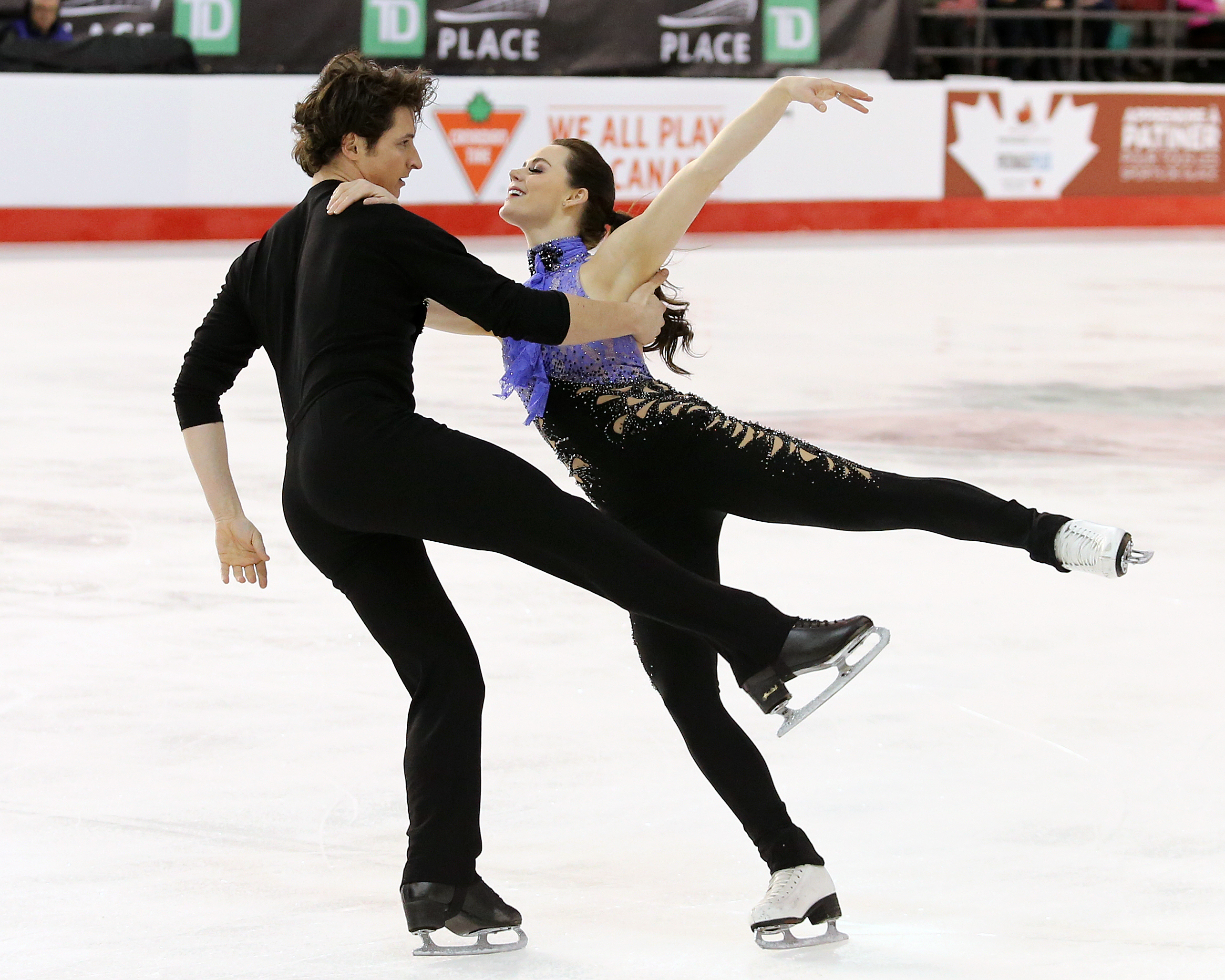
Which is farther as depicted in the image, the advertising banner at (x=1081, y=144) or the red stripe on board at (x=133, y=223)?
the advertising banner at (x=1081, y=144)

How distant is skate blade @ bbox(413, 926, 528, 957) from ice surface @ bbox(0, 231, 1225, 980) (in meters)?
0.02

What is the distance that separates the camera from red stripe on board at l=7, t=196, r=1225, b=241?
496 inches

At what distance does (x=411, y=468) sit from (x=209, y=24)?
1161cm

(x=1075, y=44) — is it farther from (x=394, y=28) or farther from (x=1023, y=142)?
(x=394, y=28)

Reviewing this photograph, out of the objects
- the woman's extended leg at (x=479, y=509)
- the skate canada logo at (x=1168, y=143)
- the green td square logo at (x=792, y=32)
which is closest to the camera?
the woman's extended leg at (x=479, y=509)

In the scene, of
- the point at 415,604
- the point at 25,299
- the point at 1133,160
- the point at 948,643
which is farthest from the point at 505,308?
the point at 1133,160

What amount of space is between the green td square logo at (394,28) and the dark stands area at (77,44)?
1.51 meters

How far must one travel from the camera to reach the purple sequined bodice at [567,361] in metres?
2.85

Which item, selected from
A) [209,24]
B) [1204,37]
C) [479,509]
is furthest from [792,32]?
[479,509]

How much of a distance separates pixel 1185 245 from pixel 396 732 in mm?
11619

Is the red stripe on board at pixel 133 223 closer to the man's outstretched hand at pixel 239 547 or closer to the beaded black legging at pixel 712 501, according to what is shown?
the man's outstretched hand at pixel 239 547

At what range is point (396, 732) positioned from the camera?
3645mm

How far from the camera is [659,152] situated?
1379cm

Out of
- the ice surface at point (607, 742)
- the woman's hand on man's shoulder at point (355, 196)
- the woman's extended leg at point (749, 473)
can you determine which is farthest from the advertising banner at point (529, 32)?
the woman's hand on man's shoulder at point (355, 196)
